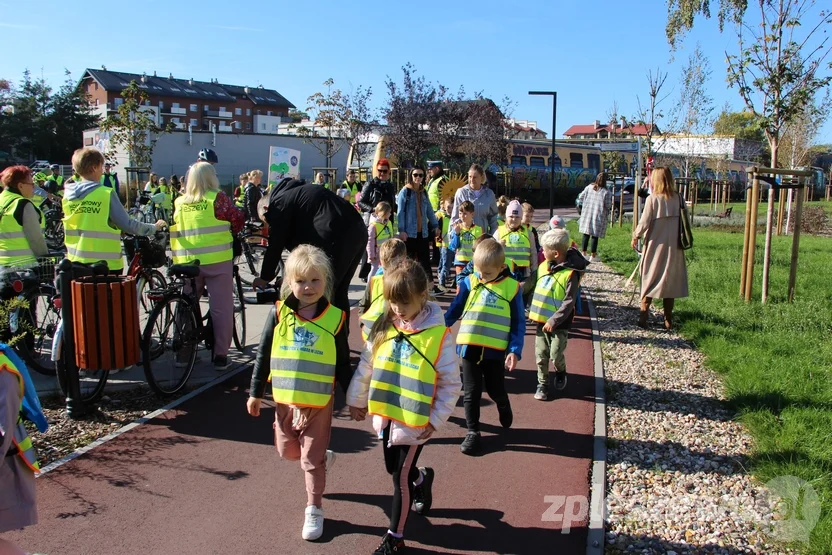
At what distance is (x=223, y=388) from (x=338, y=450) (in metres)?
1.73

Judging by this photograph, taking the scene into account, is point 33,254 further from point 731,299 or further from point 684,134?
point 684,134

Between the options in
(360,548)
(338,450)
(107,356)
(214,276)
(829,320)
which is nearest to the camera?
(360,548)

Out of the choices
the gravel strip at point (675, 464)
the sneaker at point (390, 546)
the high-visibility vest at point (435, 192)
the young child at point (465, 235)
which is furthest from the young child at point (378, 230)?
the sneaker at point (390, 546)

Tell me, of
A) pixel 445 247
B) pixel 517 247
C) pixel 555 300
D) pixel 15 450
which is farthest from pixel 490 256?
pixel 445 247

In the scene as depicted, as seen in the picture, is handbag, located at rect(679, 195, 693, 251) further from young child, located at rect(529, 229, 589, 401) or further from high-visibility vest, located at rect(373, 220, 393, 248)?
high-visibility vest, located at rect(373, 220, 393, 248)

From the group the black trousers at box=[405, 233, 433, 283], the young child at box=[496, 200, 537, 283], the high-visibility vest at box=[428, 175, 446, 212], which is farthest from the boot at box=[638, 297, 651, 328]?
the high-visibility vest at box=[428, 175, 446, 212]

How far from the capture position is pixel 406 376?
3.54m

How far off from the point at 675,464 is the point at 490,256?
1.97 m

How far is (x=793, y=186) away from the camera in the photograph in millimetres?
9641

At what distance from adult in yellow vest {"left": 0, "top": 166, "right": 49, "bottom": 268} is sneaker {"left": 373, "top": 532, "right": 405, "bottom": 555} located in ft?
15.2

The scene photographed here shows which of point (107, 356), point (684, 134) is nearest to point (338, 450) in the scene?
point (107, 356)

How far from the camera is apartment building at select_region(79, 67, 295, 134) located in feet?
255

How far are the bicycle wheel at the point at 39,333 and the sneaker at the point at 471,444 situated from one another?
3.84m

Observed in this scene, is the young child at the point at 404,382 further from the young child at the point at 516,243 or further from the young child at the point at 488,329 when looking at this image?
the young child at the point at 516,243
